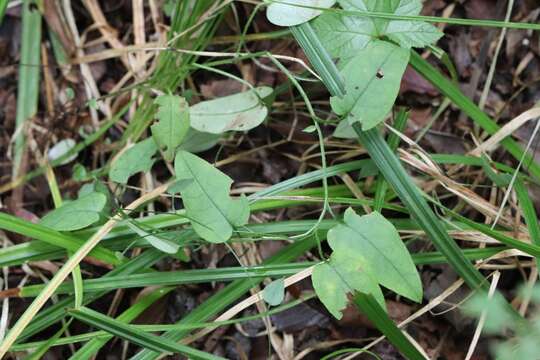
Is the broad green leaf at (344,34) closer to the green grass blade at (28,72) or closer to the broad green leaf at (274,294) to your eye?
the broad green leaf at (274,294)

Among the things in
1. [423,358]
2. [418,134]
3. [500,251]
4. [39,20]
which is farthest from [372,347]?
[39,20]

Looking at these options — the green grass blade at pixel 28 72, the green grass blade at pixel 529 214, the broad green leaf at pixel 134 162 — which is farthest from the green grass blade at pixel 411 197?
the green grass blade at pixel 28 72

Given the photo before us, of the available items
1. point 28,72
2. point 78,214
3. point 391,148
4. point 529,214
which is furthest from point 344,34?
point 28,72

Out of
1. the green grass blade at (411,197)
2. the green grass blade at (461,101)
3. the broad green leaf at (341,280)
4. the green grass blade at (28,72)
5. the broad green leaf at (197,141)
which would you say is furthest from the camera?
the green grass blade at (28,72)

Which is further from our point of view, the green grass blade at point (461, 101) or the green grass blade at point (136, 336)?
the green grass blade at point (461, 101)

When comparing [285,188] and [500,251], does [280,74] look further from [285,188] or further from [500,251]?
[500,251]
